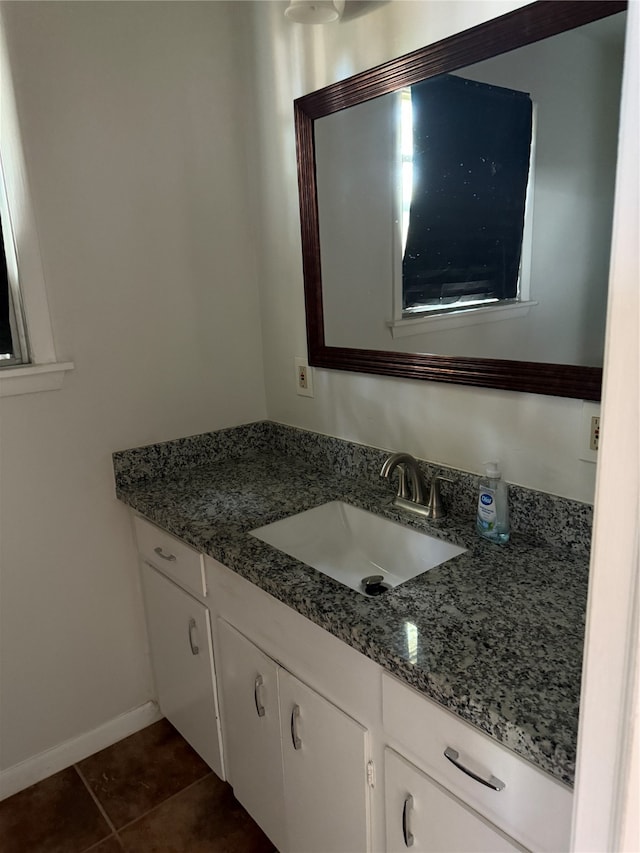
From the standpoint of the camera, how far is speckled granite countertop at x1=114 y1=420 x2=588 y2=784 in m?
0.88

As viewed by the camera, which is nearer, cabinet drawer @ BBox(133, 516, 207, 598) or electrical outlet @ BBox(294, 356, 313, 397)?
cabinet drawer @ BBox(133, 516, 207, 598)

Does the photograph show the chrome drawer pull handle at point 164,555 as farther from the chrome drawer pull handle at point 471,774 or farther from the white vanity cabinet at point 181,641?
the chrome drawer pull handle at point 471,774

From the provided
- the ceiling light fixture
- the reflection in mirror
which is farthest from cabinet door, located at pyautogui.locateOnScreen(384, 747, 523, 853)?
the ceiling light fixture

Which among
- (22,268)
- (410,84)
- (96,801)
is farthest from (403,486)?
(96,801)

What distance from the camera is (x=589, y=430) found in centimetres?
125

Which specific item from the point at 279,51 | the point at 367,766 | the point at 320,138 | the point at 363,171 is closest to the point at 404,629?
the point at 367,766

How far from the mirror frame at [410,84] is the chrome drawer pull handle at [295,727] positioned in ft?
2.72

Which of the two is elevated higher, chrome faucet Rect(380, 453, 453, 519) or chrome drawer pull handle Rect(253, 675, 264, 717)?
chrome faucet Rect(380, 453, 453, 519)

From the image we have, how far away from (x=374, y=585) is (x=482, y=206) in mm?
925

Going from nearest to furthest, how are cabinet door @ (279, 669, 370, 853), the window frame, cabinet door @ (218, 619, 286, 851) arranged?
cabinet door @ (279, 669, 370, 853), cabinet door @ (218, 619, 286, 851), the window frame

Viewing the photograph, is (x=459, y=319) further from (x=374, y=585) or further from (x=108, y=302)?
(x=108, y=302)

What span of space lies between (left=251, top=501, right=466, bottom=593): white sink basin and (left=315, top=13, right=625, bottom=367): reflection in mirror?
457mm

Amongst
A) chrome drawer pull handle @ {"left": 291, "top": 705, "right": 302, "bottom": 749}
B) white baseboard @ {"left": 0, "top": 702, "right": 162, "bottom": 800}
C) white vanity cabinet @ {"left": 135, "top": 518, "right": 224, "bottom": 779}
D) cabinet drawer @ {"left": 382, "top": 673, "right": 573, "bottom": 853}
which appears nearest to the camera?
cabinet drawer @ {"left": 382, "top": 673, "right": 573, "bottom": 853}

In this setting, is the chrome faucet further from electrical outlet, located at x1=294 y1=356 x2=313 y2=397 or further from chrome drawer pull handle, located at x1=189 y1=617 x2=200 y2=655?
chrome drawer pull handle, located at x1=189 y1=617 x2=200 y2=655
